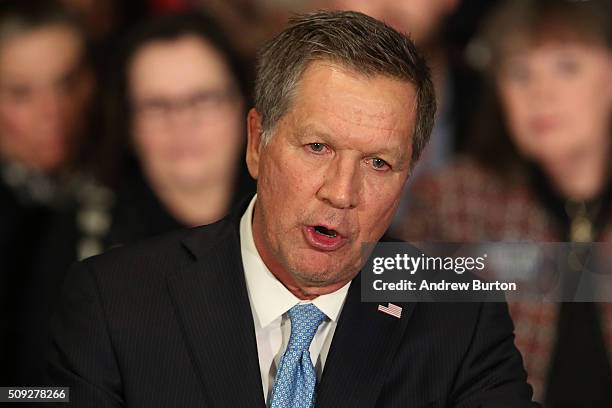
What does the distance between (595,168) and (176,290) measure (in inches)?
77.2

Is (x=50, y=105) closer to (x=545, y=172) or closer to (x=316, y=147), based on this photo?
(x=545, y=172)

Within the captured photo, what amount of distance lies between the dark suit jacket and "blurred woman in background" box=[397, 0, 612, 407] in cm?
124

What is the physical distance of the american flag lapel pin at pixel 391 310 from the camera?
6.25ft

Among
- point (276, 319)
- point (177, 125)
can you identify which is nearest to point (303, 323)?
point (276, 319)

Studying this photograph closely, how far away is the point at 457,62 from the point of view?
11.2 feet

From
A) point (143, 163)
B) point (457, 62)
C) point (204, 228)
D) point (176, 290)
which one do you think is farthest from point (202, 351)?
point (457, 62)

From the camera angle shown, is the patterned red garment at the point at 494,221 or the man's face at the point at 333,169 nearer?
the man's face at the point at 333,169

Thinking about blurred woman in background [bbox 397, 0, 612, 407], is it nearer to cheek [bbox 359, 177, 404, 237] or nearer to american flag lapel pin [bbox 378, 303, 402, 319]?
american flag lapel pin [bbox 378, 303, 402, 319]

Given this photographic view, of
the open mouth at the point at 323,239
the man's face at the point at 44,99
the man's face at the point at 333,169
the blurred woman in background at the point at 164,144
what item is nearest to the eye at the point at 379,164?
the man's face at the point at 333,169

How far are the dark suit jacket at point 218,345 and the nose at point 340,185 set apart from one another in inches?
10.2

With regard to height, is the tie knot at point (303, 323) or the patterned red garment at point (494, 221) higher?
the patterned red garment at point (494, 221)

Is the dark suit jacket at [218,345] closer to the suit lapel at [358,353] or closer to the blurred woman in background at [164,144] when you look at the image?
the suit lapel at [358,353]

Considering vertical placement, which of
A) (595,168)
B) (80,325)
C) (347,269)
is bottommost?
(80,325)

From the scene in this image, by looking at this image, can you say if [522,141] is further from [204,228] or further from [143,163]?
[204,228]
